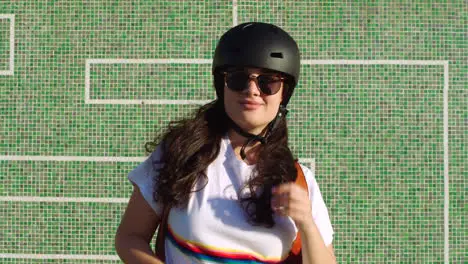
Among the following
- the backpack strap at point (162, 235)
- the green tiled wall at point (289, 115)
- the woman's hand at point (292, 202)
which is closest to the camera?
the woman's hand at point (292, 202)

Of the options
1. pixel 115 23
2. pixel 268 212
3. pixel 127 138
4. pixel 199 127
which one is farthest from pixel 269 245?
pixel 115 23

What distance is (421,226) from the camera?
3.58m

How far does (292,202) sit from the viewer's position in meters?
1.51

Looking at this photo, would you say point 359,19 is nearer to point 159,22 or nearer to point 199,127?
point 159,22

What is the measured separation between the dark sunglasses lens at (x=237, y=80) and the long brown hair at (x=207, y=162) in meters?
0.14

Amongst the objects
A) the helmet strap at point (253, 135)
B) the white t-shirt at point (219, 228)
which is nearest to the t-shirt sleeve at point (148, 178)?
the white t-shirt at point (219, 228)

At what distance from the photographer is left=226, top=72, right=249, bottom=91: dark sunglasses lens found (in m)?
1.68

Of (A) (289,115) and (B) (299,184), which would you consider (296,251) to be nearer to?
(B) (299,184)

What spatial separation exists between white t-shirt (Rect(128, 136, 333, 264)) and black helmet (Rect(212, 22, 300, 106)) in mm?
329

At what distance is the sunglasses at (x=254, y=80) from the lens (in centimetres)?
169

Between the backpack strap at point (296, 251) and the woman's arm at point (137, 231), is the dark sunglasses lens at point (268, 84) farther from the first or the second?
the woman's arm at point (137, 231)

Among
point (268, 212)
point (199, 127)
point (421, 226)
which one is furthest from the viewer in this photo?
point (421, 226)

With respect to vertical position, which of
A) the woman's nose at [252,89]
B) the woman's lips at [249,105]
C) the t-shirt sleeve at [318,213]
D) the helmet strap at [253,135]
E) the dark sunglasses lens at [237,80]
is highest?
the dark sunglasses lens at [237,80]

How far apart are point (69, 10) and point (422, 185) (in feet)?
8.19
